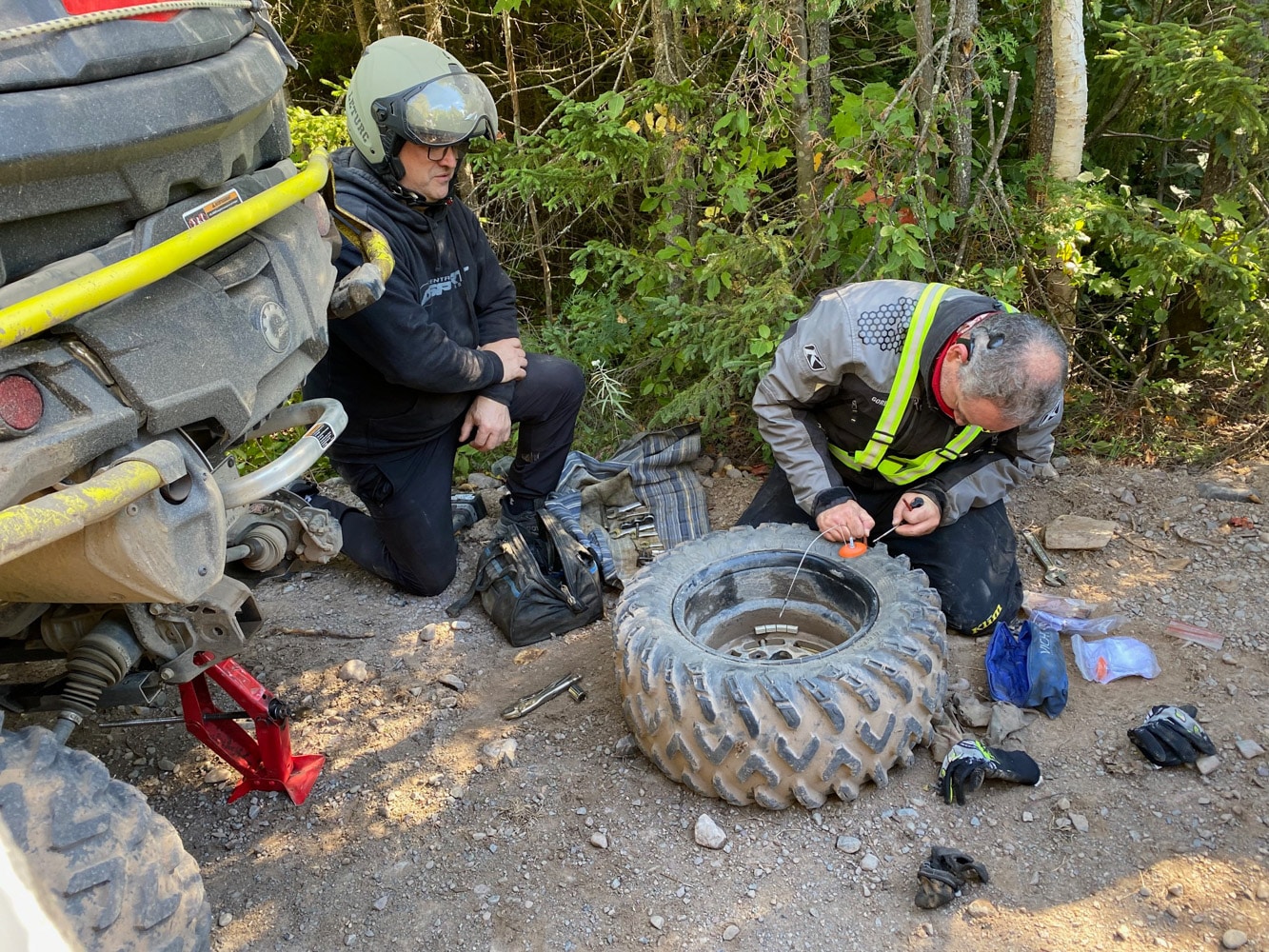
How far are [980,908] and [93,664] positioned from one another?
6.93 feet

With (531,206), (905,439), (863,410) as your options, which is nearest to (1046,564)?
(905,439)

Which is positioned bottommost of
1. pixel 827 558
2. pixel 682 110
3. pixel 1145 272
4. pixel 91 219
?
pixel 827 558

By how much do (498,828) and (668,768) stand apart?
49cm

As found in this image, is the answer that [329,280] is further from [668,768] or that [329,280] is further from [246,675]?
[668,768]

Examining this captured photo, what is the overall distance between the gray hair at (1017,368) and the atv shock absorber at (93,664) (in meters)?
2.32

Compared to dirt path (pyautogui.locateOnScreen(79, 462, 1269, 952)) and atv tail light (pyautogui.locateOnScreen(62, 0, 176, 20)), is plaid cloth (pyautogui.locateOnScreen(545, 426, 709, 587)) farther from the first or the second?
atv tail light (pyautogui.locateOnScreen(62, 0, 176, 20))

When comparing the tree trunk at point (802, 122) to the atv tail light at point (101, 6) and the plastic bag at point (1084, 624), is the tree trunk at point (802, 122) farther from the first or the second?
the atv tail light at point (101, 6)

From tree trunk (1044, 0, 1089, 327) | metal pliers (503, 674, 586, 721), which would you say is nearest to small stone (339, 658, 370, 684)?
metal pliers (503, 674, 586, 721)

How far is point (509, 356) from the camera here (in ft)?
12.8

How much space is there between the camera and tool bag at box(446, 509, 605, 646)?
3.62m

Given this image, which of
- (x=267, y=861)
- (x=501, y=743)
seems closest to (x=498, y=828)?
(x=501, y=743)

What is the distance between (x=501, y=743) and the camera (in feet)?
9.95

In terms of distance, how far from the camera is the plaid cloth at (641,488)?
416cm

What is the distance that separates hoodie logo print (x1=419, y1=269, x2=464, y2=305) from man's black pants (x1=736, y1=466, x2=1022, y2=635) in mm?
1433
